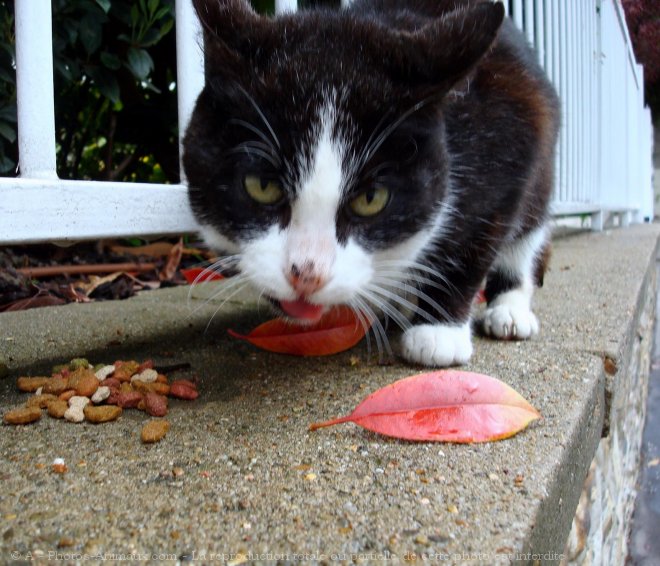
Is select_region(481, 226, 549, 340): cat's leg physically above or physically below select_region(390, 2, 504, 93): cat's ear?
below

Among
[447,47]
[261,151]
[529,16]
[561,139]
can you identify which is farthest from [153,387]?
[561,139]

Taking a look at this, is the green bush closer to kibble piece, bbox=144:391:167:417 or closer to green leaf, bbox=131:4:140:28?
green leaf, bbox=131:4:140:28

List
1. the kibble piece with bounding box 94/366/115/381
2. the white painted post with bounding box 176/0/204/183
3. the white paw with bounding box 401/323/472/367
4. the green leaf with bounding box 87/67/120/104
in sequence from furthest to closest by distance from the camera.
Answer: the green leaf with bounding box 87/67/120/104 < the white painted post with bounding box 176/0/204/183 < the white paw with bounding box 401/323/472/367 < the kibble piece with bounding box 94/366/115/381

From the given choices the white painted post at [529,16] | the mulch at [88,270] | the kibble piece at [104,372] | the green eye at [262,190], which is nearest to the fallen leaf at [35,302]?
the mulch at [88,270]

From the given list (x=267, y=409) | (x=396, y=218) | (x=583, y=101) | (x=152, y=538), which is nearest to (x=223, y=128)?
(x=396, y=218)

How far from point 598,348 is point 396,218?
19.7 inches

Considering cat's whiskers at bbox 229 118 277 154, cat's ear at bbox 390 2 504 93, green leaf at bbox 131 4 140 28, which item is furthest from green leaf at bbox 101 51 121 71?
cat's ear at bbox 390 2 504 93

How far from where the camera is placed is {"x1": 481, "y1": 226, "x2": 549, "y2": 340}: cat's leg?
4.34 feet

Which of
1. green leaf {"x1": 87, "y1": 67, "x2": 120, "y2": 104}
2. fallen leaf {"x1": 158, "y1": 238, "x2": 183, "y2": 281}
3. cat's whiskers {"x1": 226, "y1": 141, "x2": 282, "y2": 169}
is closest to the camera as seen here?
cat's whiskers {"x1": 226, "y1": 141, "x2": 282, "y2": 169}

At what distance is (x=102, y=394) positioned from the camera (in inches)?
→ 37.5

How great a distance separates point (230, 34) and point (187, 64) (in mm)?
335

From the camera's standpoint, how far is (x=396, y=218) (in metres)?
0.98

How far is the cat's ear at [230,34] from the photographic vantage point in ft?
3.10

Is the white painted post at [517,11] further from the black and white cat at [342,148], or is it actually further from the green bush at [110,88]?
the black and white cat at [342,148]
